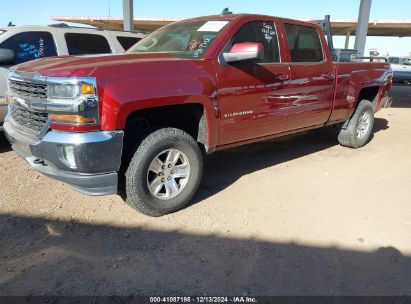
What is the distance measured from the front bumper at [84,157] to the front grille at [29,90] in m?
0.36

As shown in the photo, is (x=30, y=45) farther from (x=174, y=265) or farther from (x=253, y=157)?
(x=174, y=265)

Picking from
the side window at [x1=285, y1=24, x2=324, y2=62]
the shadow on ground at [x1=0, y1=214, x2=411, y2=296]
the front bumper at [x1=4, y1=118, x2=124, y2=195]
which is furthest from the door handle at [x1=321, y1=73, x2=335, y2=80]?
the front bumper at [x1=4, y1=118, x2=124, y2=195]

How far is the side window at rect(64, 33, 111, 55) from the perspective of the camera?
20.8ft

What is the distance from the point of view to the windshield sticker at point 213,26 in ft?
14.1

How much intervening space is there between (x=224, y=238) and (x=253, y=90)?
1696 millimetres

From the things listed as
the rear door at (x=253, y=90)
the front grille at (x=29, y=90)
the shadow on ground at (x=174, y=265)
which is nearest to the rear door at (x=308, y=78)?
the rear door at (x=253, y=90)

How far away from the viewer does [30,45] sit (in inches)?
233

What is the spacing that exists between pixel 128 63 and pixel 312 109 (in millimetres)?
2805

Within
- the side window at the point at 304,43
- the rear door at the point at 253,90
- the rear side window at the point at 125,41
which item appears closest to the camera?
the rear door at the point at 253,90

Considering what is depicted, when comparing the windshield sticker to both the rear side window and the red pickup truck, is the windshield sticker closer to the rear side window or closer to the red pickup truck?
the red pickup truck

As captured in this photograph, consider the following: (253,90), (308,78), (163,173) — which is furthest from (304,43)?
(163,173)

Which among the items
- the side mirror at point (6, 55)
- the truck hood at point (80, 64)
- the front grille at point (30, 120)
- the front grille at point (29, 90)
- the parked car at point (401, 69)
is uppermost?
A: the truck hood at point (80, 64)

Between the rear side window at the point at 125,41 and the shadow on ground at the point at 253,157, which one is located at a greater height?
the rear side window at the point at 125,41

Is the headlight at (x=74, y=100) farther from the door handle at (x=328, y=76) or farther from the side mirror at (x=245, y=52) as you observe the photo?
the door handle at (x=328, y=76)
